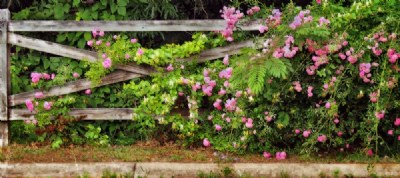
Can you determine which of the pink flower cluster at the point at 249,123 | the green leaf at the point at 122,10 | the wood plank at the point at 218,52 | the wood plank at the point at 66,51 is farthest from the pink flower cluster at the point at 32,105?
the pink flower cluster at the point at 249,123

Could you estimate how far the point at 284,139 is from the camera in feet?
21.5

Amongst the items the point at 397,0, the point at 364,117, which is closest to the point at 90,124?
the point at 364,117

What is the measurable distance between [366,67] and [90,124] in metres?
2.87

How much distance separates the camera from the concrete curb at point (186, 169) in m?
5.95

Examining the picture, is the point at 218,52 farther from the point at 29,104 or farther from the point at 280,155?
the point at 29,104

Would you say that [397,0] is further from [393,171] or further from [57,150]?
[57,150]

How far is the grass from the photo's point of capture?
6266 millimetres

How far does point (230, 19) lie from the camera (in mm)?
6492

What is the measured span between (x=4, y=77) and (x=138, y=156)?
1.62 meters

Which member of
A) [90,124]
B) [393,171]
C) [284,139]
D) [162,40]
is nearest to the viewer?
Result: [393,171]

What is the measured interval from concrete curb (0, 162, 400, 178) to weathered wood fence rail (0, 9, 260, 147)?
98 cm

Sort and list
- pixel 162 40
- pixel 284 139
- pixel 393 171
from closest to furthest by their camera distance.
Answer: pixel 393 171 → pixel 284 139 → pixel 162 40

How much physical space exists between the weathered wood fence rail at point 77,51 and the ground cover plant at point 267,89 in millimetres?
83

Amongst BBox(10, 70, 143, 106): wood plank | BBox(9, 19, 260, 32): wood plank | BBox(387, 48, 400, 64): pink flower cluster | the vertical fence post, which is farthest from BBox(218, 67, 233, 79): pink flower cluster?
the vertical fence post
